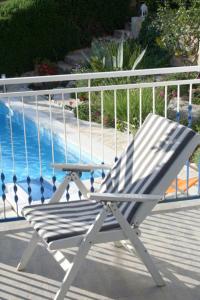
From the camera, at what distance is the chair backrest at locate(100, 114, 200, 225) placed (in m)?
3.69

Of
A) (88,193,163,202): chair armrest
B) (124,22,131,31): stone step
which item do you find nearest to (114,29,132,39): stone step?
(124,22,131,31): stone step

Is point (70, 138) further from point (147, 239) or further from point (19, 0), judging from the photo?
point (19, 0)

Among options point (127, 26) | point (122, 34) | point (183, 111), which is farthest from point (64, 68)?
point (183, 111)

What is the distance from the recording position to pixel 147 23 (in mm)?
13273

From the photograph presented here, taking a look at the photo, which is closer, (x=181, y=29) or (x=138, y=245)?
(x=138, y=245)

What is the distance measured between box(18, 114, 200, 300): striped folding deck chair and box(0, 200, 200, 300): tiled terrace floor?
0.13 meters

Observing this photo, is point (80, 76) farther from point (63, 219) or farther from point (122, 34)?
point (122, 34)

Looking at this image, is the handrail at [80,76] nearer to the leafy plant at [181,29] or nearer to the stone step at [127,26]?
the leafy plant at [181,29]

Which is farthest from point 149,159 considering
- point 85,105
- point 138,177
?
point 85,105

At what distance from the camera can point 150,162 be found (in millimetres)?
3885

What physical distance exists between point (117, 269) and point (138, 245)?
1.32 feet

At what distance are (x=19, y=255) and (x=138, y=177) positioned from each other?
1.02m

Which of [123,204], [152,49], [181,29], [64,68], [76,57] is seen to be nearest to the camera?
[123,204]

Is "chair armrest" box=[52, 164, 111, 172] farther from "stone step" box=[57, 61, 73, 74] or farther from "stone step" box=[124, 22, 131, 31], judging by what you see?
"stone step" box=[124, 22, 131, 31]
